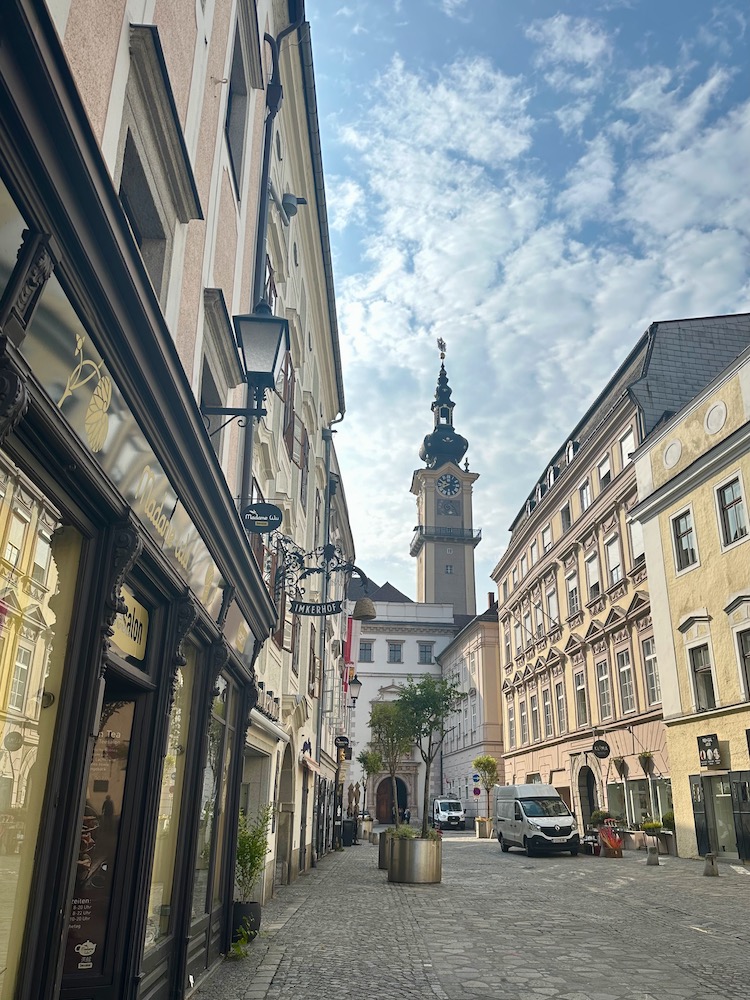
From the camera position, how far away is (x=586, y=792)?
35656mm

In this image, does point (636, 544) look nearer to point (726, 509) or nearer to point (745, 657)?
point (726, 509)

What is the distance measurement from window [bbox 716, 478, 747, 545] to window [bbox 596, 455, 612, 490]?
9834mm

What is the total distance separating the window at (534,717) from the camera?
4284 centimetres

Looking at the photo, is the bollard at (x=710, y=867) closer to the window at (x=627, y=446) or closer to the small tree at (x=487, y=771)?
the window at (x=627, y=446)

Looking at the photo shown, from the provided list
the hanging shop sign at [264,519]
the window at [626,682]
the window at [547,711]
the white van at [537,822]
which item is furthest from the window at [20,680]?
the window at [547,711]

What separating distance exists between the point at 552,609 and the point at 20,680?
38.4m

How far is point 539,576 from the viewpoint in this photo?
1672 inches

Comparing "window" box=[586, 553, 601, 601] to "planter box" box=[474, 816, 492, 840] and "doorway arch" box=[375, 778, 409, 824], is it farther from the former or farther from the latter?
"doorway arch" box=[375, 778, 409, 824]

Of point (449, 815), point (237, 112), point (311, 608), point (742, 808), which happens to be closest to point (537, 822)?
point (742, 808)

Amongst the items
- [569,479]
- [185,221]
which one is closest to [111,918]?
[185,221]

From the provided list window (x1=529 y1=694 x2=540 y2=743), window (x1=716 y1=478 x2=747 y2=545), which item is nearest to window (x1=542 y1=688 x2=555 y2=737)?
window (x1=529 y1=694 x2=540 y2=743)

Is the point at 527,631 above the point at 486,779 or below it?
above

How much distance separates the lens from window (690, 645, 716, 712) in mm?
23552

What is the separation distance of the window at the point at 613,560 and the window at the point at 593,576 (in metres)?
1.11
